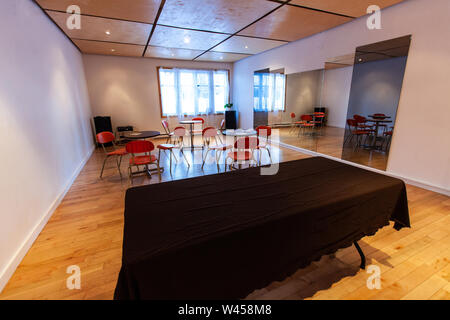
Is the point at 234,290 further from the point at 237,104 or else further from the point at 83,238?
the point at 237,104

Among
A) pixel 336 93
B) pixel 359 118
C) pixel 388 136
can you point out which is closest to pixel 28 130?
pixel 388 136

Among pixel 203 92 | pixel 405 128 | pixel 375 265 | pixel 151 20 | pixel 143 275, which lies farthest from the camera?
pixel 203 92

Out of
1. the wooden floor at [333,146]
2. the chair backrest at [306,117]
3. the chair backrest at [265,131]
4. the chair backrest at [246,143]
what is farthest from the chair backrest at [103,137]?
the chair backrest at [306,117]

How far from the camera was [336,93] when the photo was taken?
19.8ft

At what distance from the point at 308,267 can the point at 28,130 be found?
344 cm

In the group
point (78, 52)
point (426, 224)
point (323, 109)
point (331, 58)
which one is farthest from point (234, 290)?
point (78, 52)

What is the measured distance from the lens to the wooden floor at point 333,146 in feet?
15.0

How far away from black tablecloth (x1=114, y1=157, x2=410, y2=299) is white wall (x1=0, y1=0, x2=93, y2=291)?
148cm

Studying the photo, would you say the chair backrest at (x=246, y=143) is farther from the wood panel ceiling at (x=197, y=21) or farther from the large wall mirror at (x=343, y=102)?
the large wall mirror at (x=343, y=102)

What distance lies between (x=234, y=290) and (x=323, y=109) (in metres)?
6.55

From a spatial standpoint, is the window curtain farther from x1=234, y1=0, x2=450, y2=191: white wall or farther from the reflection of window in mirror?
x1=234, y1=0, x2=450, y2=191: white wall

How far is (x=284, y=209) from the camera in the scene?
1.34 metres

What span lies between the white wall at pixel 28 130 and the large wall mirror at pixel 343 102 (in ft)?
18.0

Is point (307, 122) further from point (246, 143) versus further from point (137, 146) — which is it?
point (137, 146)
